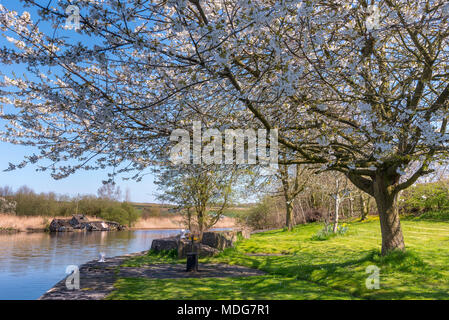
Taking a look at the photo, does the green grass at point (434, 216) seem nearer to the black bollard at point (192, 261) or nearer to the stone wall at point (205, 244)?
the stone wall at point (205, 244)

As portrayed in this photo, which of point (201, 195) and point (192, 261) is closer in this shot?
point (192, 261)

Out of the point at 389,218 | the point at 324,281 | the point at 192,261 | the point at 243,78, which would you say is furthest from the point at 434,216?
the point at 243,78

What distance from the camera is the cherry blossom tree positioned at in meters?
3.98

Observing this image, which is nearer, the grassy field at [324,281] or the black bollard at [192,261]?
the grassy field at [324,281]

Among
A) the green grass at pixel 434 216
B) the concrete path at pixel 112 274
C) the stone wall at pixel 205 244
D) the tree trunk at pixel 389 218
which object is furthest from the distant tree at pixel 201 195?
the green grass at pixel 434 216

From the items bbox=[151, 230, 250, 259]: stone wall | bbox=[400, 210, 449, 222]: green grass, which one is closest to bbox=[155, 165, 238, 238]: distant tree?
bbox=[151, 230, 250, 259]: stone wall

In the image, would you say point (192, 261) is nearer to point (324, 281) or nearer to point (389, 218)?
point (324, 281)

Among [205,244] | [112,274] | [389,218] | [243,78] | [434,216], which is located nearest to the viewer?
[243,78]

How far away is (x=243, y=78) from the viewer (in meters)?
6.10

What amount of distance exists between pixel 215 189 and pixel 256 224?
17439 millimetres

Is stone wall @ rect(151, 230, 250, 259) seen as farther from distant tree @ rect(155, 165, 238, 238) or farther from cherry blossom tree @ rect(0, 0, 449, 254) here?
cherry blossom tree @ rect(0, 0, 449, 254)

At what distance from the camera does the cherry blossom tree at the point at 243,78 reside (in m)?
3.98

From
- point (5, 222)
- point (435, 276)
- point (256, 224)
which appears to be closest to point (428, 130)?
point (435, 276)
